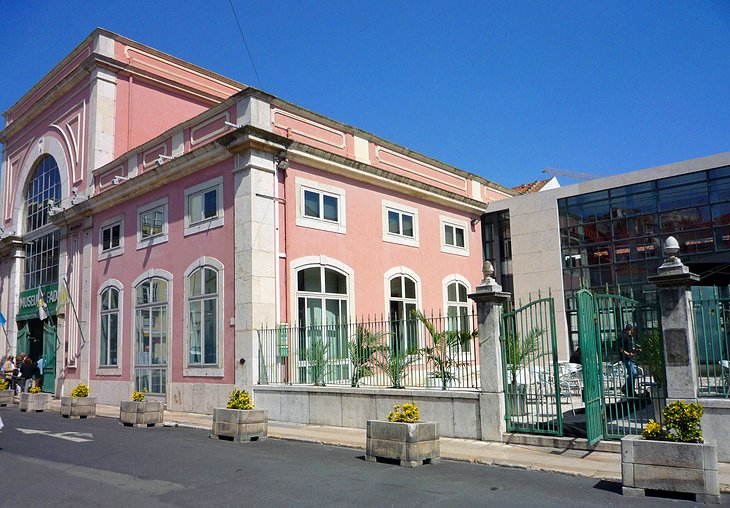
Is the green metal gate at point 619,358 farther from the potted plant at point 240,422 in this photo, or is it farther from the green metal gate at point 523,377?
the potted plant at point 240,422

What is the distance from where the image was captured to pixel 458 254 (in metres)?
23.2

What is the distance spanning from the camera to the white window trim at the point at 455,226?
2247 centimetres

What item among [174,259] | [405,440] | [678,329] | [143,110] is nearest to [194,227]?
[174,259]

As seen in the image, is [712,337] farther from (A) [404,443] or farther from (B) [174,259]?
(B) [174,259]

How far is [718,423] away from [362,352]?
6.62 m

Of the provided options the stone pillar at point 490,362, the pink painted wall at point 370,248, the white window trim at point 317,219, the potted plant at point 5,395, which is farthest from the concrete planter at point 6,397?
the stone pillar at point 490,362

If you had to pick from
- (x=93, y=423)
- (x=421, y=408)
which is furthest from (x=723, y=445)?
(x=93, y=423)

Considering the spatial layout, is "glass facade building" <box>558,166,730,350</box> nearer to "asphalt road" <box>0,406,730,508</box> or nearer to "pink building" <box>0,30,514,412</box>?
"pink building" <box>0,30,514,412</box>

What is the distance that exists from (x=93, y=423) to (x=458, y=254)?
1327 centimetres

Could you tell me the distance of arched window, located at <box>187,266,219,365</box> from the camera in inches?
640

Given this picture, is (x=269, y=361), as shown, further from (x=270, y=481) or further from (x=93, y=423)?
(x=270, y=481)

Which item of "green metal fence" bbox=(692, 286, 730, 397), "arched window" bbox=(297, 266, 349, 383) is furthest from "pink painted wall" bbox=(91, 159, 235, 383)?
"green metal fence" bbox=(692, 286, 730, 397)

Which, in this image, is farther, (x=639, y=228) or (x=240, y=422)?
(x=639, y=228)

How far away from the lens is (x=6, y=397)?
2114cm
